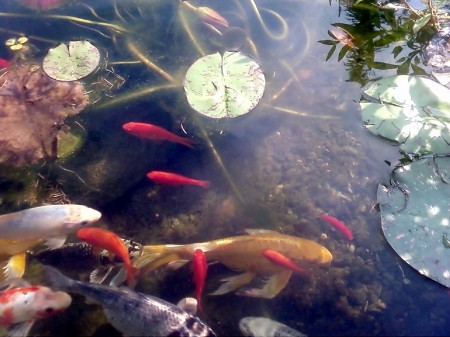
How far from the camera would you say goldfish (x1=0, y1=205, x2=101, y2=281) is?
298 centimetres

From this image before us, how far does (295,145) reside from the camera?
3.66m

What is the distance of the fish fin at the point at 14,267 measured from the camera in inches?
115

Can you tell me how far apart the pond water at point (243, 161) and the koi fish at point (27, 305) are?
0.17 m

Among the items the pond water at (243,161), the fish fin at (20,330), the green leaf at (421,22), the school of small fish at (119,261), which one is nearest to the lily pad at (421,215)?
the pond water at (243,161)

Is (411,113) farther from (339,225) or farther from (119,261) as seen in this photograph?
(119,261)

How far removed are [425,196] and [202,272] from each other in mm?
1674

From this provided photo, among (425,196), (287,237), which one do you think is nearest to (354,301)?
(287,237)

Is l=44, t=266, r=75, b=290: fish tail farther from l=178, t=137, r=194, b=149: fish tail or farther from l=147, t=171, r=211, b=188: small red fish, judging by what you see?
l=178, t=137, r=194, b=149: fish tail

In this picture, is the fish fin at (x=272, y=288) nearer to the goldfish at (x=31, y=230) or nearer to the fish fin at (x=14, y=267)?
the goldfish at (x=31, y=230)

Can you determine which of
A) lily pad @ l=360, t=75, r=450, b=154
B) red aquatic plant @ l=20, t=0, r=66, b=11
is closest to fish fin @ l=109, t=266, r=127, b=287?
lily pad @ l=360, t=75, r=450, b=154

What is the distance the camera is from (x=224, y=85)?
356cm

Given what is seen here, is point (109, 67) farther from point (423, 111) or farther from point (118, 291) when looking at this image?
point (423, 111)

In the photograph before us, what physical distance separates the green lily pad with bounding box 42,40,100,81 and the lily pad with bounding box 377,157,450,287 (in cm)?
281

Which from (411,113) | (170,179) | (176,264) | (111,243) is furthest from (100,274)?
(411,113)
